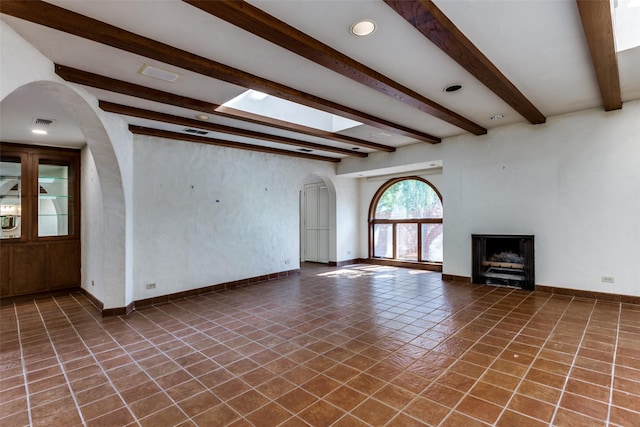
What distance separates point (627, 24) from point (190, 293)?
21.3 ft

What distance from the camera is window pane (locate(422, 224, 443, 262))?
7.29 metres

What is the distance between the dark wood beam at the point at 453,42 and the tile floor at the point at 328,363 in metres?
2.72

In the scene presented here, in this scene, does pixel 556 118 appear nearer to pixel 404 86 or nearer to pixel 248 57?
pixel 404 86

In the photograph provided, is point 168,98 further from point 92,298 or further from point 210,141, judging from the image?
point 92,298

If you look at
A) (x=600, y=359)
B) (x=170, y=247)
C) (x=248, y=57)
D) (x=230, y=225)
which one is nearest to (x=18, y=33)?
(x=248, y=57)

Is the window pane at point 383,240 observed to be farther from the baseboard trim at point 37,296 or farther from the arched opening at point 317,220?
the baseboard trim at point 37,296

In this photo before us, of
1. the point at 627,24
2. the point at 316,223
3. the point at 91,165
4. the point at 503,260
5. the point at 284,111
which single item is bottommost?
the point at 503,260

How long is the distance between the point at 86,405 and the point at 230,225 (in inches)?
152

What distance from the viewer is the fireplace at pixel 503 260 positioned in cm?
519

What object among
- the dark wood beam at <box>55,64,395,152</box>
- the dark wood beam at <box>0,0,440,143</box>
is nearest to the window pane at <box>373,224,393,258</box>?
the dark wood beam at <box>55,64,395,152</box>

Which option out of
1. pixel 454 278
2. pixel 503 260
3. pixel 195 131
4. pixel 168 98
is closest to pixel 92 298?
pixel 195 131

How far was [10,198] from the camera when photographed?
5.25 meters

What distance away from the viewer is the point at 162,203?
196 inches

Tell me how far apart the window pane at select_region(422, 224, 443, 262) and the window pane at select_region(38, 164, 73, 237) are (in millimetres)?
7507
